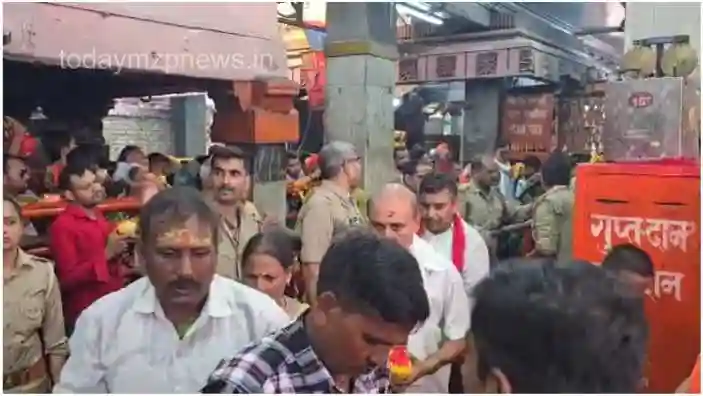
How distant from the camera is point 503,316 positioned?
2.27ft

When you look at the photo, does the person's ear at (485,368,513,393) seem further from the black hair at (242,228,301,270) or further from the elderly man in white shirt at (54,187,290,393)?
the black hair at (242,228,301,270)

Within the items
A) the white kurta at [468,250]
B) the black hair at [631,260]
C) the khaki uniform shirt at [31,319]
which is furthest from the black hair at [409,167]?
the khaki uniform shirt at [31,319]

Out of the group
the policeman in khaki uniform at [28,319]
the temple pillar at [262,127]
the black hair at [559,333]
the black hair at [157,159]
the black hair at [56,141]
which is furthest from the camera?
the black hair at [157,159]

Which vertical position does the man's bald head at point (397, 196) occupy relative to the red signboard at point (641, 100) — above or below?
below

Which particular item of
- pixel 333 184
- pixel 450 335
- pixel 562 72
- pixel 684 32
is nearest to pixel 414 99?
pixel 562 72

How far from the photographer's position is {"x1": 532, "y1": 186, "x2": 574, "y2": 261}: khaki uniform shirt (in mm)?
2594

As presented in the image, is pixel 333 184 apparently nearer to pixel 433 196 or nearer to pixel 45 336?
pixel 433 196

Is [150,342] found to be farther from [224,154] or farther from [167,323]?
[224,154]

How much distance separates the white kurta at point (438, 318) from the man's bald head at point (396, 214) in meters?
0.05

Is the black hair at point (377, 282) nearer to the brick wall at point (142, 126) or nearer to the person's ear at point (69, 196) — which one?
the person's ear at point (69, 196)

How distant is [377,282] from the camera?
81cm

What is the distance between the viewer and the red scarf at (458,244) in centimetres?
182

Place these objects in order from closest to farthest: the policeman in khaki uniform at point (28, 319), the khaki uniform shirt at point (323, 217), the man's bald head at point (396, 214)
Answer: the policeman in khaki uniform at point (28, 319) → the man's bald head at point (396, 214) → the khaki uniform shirt at point (323, 217)

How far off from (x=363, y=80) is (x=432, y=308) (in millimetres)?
2173
